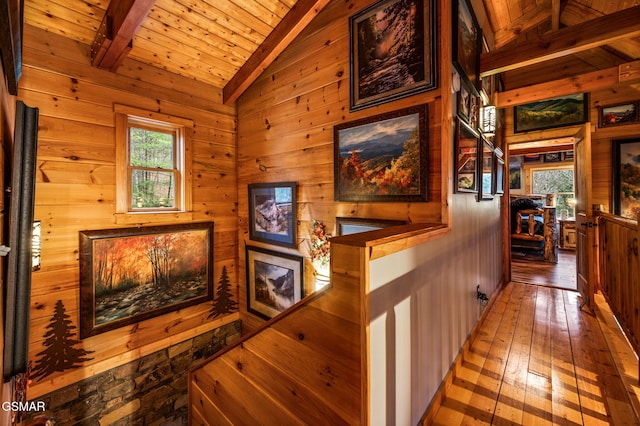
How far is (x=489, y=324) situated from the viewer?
260cm

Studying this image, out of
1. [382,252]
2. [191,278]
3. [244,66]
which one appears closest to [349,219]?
[382,252]

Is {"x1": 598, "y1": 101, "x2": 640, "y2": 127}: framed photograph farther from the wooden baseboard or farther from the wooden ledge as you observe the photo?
the wooden ledge

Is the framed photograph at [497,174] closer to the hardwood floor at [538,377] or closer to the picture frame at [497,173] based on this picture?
the picture frame at [497,173]

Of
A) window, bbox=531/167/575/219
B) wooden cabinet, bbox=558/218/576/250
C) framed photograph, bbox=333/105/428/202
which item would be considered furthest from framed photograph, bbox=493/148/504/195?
window, bbox=531/167/575/219

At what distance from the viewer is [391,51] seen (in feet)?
7.34

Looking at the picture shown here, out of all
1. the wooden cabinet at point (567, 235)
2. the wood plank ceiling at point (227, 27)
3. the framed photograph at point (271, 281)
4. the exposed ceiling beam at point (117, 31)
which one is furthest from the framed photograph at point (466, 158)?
the wooden cabinet at point (567, 235)

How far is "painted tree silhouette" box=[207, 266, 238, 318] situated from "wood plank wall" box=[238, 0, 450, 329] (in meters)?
0.32

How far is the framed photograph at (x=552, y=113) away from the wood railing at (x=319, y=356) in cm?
401

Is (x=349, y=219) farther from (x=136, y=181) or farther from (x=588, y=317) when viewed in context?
(x=588, y=317)

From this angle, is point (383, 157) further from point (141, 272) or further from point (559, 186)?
point (559, 186)

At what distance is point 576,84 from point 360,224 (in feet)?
10.5

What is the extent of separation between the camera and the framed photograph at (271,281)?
307cm

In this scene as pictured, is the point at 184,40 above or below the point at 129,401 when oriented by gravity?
above

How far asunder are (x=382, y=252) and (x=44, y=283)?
294cm
